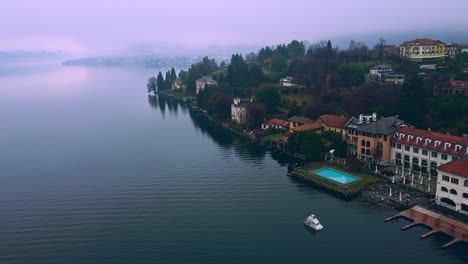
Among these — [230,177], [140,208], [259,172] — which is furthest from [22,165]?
[259,172]

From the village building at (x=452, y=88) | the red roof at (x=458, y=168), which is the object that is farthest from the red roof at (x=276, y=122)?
the red roof at (x=458, y=168)

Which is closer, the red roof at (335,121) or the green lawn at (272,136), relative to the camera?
the red roof at (335,121)

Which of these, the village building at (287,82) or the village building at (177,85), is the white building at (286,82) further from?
the village building at (177,85)

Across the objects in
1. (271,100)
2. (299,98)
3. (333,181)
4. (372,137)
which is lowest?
(333,181)

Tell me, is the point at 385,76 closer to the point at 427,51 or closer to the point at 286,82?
the point at 427,51

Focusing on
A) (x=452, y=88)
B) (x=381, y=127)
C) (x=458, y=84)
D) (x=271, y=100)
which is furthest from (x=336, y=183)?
(x=271, y=100)

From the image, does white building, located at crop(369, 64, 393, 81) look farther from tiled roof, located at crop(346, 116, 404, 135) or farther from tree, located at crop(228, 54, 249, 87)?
tree, located at crop(228, 54, 249, 87)
